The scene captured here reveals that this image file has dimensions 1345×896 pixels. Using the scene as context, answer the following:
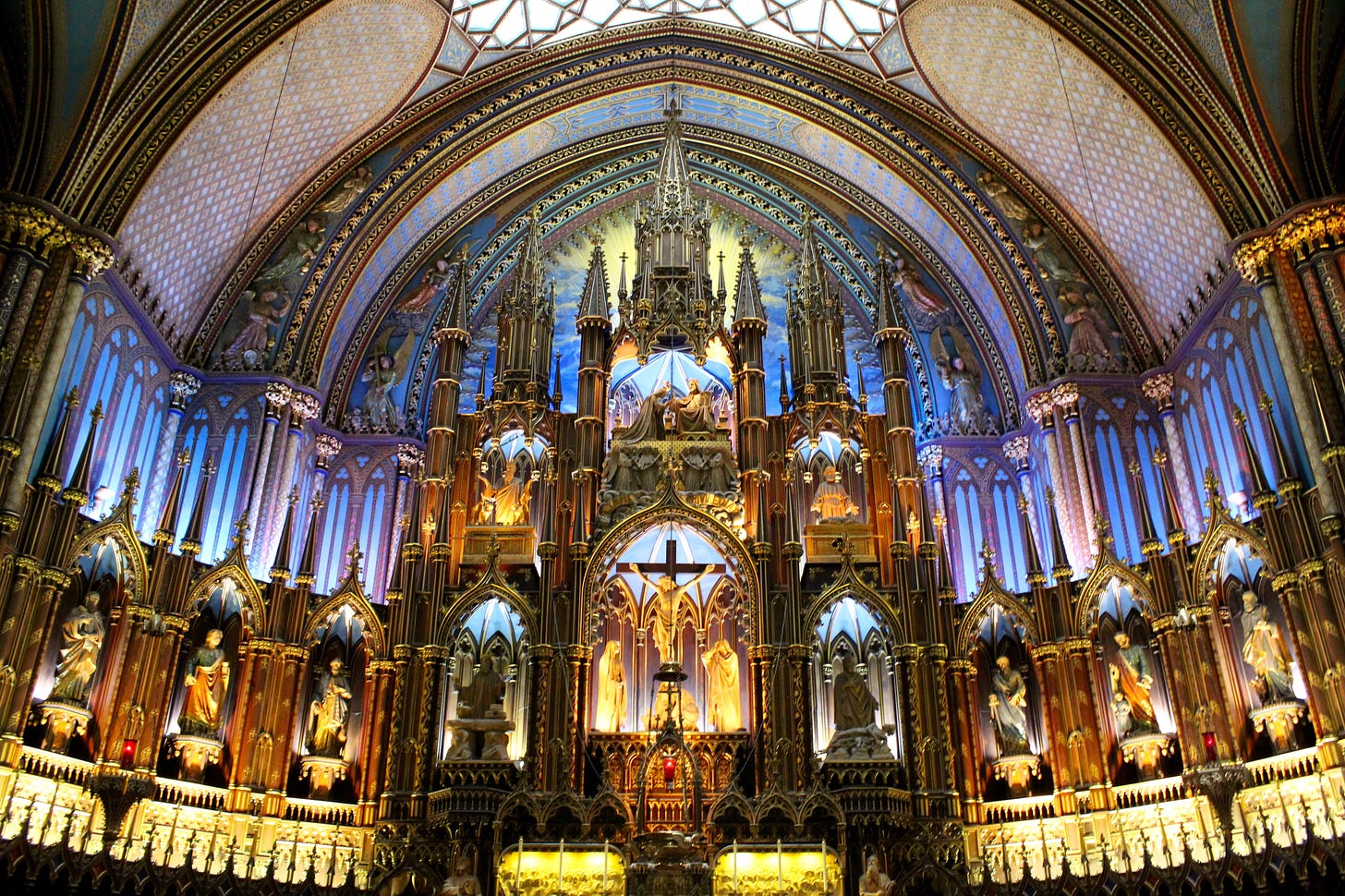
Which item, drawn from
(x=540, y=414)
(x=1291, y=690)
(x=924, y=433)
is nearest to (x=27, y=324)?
(x=540, y=414)

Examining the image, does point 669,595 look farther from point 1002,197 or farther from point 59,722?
point 1002,197

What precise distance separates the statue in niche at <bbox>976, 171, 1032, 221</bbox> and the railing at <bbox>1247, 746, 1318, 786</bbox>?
13.3m

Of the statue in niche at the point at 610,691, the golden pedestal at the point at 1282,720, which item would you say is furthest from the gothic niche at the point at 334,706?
the golden pedestal at the point at 1282,720

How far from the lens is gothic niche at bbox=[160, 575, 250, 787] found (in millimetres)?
18984

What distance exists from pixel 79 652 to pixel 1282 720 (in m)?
18.8

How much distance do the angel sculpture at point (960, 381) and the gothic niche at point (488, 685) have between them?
449 inches

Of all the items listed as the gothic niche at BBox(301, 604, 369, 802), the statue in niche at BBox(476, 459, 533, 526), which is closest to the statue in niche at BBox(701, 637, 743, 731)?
the statue in niche at BBox(476, 459, 533, 526)

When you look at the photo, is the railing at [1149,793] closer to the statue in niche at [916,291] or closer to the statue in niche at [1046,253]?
the statue in niche at [1046,253]

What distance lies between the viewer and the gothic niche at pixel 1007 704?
66.6ft

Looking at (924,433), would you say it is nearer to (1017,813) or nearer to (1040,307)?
(1040,307)

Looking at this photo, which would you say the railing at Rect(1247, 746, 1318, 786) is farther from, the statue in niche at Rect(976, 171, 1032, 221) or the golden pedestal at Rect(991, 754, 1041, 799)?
the statue in niche at Rect(976, 171, 1032, 221)

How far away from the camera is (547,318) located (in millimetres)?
26328

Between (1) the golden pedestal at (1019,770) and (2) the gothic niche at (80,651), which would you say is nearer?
(2) the gothic niche at (80,651)

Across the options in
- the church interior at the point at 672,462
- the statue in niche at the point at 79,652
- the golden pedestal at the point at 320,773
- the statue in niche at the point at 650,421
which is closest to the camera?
the statue in niche at the point at 79,652
